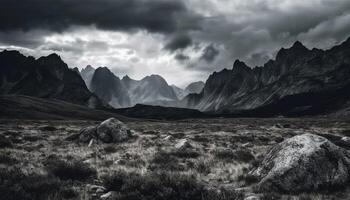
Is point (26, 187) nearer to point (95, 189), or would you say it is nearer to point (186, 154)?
point (95, 189)

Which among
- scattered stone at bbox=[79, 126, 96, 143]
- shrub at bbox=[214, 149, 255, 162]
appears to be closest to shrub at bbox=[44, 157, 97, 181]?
shrub at bbox=[214, 149, 255, 162]

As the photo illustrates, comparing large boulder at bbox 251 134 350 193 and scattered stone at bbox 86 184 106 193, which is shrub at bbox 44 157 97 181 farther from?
large boulder at bbox 251 134 350 193

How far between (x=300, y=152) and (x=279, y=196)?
7.38ft

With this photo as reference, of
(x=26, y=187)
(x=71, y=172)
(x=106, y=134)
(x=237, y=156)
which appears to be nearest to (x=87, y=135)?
(x=106, y=134)

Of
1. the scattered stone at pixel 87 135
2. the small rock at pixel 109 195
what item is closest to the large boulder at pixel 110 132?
the scattered stone at pixel 87 135

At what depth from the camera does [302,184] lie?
35.6 ft

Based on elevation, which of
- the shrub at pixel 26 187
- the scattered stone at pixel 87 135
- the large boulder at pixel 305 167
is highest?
the large boulder at pixel 305 167

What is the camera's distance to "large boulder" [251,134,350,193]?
10.9m

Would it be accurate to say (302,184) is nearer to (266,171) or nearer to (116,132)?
(266,171)

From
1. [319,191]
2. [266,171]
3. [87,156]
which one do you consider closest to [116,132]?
[87,156]

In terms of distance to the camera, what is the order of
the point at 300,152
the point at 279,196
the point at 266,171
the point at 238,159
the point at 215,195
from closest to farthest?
1. the point at 215,195
2. the point at 279,196
3. the point at 300,152
4. the point at 266,171
5. the point at 238,159

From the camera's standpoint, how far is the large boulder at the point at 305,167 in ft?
35.7

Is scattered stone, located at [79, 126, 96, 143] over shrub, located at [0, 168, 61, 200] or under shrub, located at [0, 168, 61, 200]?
under

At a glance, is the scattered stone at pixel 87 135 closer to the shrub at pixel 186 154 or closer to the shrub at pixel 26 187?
the shrub at pixel 186 154
